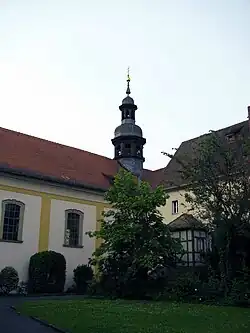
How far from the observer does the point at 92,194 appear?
28.8m

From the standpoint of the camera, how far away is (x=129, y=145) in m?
36.4

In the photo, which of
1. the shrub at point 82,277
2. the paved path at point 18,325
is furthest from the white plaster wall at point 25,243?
the paved path at point 18,325

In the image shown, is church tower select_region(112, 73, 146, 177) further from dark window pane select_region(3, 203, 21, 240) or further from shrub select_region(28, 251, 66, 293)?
shrub select_region(28, 251, 66, 293)

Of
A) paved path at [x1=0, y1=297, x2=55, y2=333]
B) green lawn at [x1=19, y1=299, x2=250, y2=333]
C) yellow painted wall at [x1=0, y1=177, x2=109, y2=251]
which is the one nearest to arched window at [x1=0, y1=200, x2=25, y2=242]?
yellow painted wall at [x1=0, y1=177, x2=109, y2=251]

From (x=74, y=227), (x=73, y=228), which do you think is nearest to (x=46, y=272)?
(x=73, y=228)

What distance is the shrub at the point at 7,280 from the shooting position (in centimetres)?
2239

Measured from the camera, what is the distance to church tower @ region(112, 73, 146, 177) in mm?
35938

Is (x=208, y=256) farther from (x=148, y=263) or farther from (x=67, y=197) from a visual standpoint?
(x=67, y=197)

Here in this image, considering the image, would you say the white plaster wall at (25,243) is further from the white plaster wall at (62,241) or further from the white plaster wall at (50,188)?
the white plaster wall at (62,241)

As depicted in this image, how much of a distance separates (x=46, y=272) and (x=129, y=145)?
1580 cm

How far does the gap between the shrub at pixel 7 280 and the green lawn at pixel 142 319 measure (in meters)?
8.22

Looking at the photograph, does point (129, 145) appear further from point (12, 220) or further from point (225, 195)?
point (225, 195)

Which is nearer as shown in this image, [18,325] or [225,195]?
[18,325]

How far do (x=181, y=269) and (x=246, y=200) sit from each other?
20.7ft
